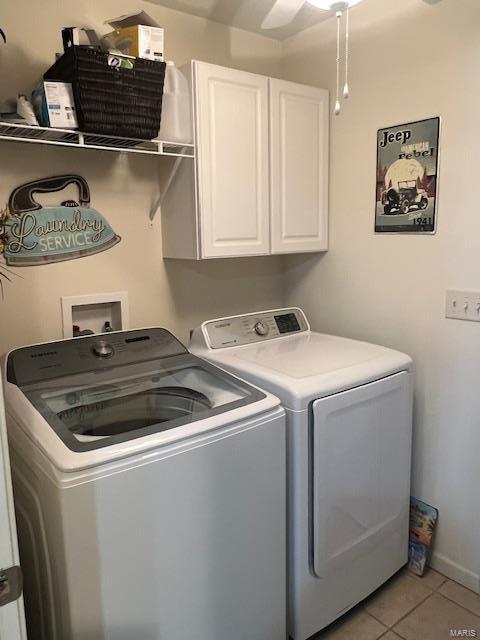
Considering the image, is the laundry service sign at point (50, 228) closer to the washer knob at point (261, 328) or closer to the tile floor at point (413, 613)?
the washer knob at point (261, 328)

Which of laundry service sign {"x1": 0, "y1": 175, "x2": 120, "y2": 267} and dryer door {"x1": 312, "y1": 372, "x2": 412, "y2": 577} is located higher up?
laundry service sign {"x1": 0, "y1": 175, "x2": 120, "y2": 267}

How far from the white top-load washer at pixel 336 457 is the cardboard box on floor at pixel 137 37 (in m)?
1.05

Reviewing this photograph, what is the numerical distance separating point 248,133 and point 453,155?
0.83 metres

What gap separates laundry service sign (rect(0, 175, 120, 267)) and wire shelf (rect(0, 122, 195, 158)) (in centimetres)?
21

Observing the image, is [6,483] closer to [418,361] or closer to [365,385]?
[365,385]

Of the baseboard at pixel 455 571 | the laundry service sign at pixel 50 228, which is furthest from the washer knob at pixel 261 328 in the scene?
the baseboard at pixel 455 571

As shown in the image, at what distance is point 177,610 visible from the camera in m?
1.40

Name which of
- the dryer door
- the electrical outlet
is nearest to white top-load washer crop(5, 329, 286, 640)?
the dryer door

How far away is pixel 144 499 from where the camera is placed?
129 cm

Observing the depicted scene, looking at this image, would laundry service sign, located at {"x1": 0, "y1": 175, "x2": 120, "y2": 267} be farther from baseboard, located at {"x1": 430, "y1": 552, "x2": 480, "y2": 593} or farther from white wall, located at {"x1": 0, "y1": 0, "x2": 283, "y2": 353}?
baseboard, located at {"x1": 430, "y1": 552, "x2": 480, "y2": 593}

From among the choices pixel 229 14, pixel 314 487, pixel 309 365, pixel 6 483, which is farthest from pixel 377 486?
pixel 229 14

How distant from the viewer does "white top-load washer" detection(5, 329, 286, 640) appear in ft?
4.02

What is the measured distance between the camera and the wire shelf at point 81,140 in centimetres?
165

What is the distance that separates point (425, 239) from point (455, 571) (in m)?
1.42
